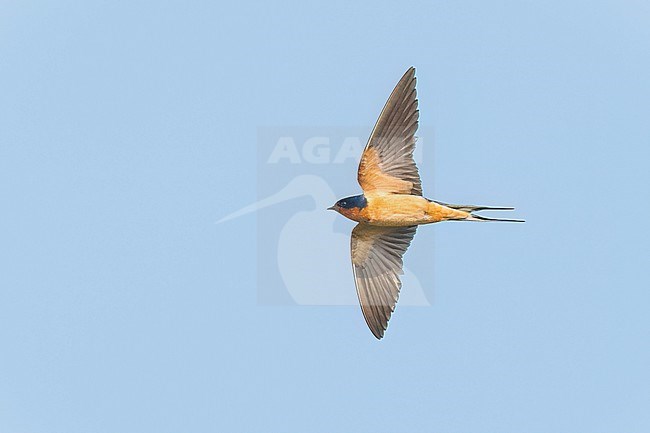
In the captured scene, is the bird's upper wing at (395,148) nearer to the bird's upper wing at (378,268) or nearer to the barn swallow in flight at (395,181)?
the barn swallow in flight at (395,181)

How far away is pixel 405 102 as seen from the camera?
23.5 ft

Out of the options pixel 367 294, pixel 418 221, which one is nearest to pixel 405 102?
pixel 418 221

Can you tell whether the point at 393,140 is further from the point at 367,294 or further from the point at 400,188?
the point at 367,294

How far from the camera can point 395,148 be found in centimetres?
723

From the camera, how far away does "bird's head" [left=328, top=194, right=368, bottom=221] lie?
23.6ft

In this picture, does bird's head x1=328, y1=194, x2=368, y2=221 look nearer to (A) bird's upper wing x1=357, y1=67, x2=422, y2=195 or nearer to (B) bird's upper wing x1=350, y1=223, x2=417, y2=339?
(A) bird's upper wing x1=357, y1=67, x2=422, y2=195

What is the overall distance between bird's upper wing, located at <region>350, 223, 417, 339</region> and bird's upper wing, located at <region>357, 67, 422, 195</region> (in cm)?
35

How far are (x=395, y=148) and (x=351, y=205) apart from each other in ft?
1.33

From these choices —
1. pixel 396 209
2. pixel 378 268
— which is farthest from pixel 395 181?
pixel 378 268

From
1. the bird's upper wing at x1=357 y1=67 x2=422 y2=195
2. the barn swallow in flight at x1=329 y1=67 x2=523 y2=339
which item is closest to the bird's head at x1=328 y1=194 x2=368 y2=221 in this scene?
the barn swallow in flight at x1=329 y1=67 x2=523 y2=339

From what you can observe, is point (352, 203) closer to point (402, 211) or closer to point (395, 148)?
point (402, 211)

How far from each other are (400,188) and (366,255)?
21.5 inches

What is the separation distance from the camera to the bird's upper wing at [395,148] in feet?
23.4

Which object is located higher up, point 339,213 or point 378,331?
point 339,213
